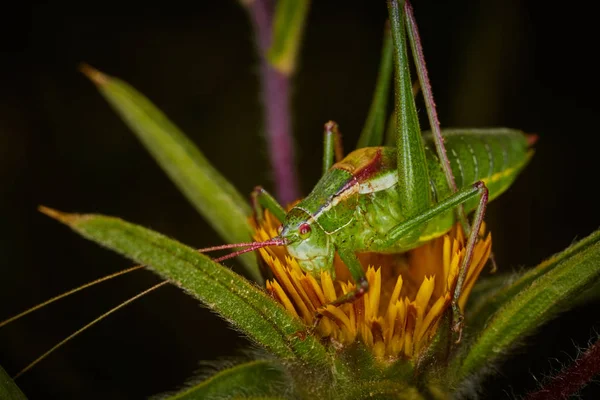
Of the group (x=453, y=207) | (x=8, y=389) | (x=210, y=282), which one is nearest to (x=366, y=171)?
(x=453, y=207)

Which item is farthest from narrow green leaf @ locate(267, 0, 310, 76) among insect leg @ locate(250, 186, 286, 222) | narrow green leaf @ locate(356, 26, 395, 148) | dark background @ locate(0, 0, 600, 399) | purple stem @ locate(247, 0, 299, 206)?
insect leg @ locate(250, 186, 286, 222)

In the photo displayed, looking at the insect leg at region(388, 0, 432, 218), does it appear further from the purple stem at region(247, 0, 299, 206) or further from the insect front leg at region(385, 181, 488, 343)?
the purple stem at region(247, 0, 299, 206)

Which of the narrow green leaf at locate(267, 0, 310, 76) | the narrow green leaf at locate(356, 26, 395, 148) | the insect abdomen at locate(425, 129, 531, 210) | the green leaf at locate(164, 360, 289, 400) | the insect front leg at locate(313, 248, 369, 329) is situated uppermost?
the narrow green leaf at locate(267, 0, 310, 76)

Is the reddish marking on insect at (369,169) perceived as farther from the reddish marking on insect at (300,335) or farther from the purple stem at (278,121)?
the purple stem at (278,121)

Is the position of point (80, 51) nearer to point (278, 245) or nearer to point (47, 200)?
point (47, 200)

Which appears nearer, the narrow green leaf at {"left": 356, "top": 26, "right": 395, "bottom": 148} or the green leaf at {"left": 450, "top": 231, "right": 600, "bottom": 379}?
the green leaf at {"left": 450, "top": 231, "right": 600, "bottom": 379}

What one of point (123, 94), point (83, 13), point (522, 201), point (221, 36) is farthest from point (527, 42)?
point (83, 13)
